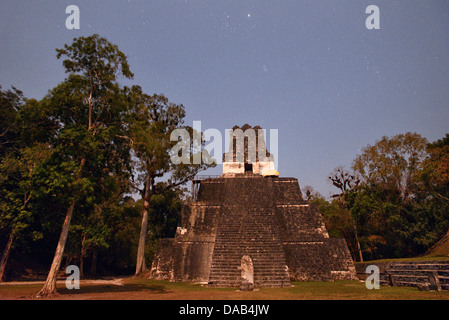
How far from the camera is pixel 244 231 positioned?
12.9 m

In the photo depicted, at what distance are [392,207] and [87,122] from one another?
1965 centimetres

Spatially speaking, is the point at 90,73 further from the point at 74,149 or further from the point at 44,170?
the point at 44,170

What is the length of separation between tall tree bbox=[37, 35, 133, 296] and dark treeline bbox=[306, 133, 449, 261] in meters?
16.6

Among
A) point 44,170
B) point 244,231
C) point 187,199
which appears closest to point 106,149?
point 44,170

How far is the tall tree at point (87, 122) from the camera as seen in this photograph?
28.9ft

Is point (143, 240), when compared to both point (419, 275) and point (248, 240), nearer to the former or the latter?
point (248, 240)

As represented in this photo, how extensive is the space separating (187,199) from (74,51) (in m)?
15.3

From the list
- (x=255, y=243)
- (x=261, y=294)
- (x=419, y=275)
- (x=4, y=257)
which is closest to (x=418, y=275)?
(x=419, y=275)

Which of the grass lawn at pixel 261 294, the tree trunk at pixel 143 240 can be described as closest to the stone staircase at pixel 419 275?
the grass lawn at pixel 261 294

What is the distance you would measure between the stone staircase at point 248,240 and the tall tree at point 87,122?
5273 millimetres

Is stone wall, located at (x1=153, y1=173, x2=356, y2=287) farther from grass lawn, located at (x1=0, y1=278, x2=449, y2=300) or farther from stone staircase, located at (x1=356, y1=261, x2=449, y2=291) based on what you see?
stone staircase, located at (x1=356, y1=261, x2=449, y2=291)

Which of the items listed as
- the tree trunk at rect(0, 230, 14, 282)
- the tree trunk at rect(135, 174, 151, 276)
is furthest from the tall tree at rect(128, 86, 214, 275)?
the tree trunk at rect(0, 230, 14, 282)

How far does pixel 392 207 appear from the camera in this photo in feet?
64.6

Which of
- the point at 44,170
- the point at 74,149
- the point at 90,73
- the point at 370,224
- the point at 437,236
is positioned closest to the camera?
→ the point at 44,170
